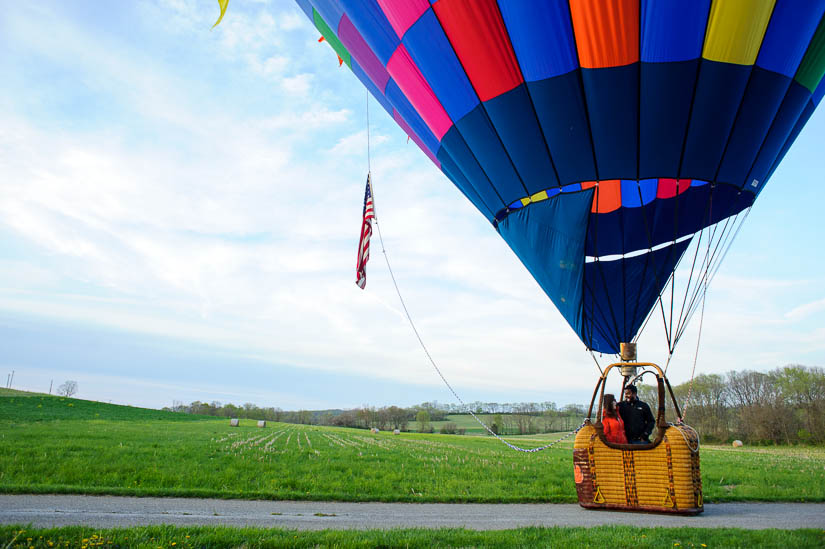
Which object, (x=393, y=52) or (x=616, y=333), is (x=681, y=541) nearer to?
(x=616, y=333)

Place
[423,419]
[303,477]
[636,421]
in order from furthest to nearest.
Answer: [423,419] → [303,477] → [636,421]

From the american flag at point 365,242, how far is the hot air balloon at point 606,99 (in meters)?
3.25

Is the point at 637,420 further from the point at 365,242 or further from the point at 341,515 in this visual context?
the point at 365,242

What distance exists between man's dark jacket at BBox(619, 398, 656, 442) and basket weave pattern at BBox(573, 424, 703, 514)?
469 millimetres

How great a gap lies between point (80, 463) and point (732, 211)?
506 inches

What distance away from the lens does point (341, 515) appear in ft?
21.5

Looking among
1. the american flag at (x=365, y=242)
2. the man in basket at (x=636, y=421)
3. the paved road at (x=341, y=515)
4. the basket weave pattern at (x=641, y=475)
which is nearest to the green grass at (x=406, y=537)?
the paved road at (x=341, y=515)

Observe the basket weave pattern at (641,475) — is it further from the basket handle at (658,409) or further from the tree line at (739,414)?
the tree line at (739,414)

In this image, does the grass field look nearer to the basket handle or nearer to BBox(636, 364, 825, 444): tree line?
the basket handle

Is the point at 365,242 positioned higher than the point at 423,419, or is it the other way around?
the point at 365,242

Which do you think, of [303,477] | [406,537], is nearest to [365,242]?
[303,477]

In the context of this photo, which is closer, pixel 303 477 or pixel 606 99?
pixel 606 99

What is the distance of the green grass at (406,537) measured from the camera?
4.22 metres

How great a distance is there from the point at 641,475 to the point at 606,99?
16.3 feet
